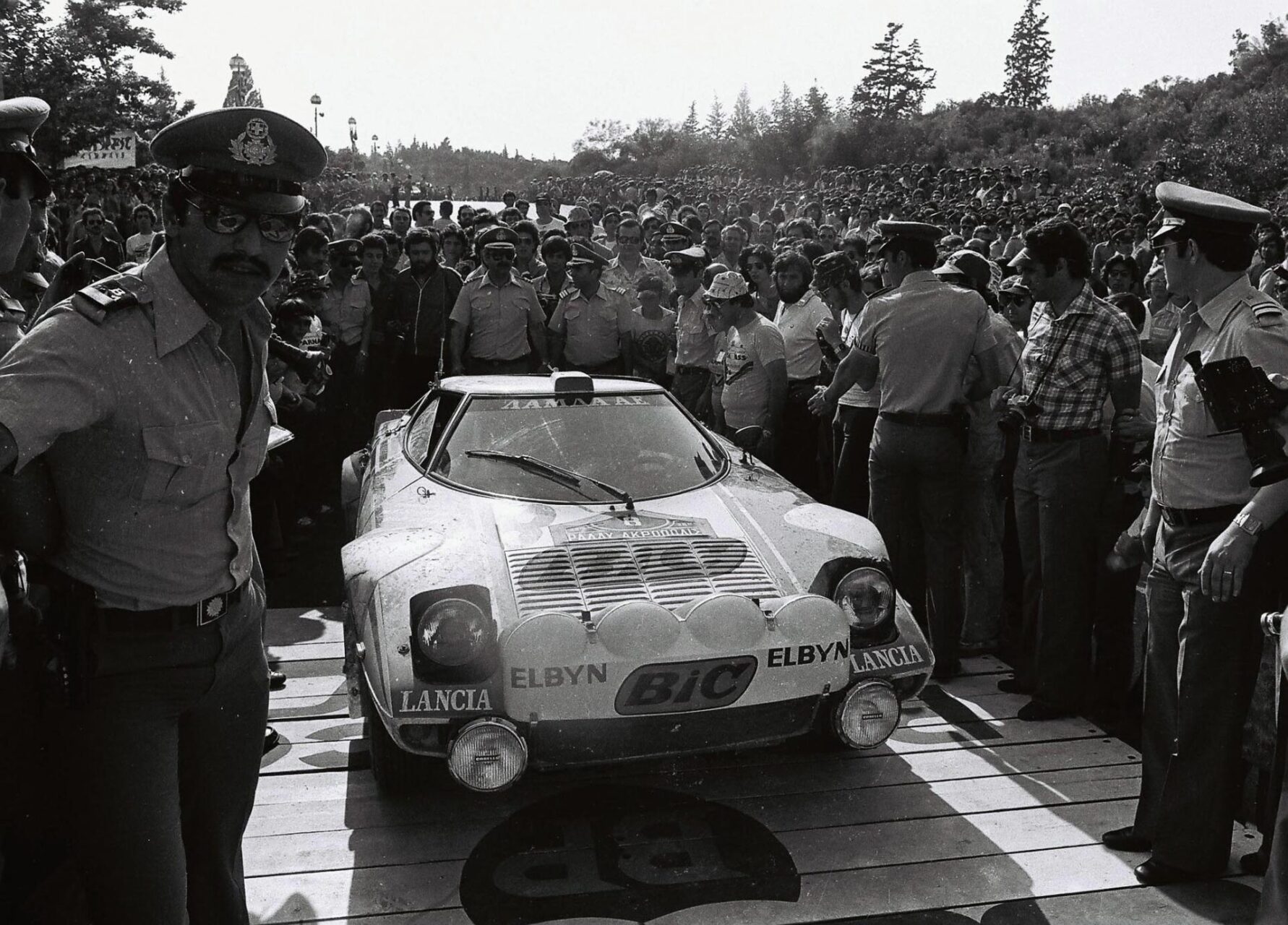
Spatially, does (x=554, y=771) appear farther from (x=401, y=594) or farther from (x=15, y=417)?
(x=15, y=417)

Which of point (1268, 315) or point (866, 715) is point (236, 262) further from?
point (1268, 315)

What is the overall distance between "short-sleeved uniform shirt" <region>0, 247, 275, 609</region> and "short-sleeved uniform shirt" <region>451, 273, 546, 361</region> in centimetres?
592

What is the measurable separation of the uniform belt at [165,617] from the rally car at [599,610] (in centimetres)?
117

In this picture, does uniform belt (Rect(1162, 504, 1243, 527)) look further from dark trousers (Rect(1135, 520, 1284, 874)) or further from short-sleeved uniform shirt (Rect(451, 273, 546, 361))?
short-sleeved uniform shirt (Rect(451, 273, 546, 361))

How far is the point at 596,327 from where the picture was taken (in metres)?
8.12

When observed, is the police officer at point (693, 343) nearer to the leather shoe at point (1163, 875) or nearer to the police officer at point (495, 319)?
the police officer at point (495, 319)

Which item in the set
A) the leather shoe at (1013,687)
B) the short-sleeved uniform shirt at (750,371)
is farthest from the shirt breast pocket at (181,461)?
the short-sleeved uniform shirt at (750,371)

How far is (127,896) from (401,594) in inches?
60.9

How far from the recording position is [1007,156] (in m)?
41.8

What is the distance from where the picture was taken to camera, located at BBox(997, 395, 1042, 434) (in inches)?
171

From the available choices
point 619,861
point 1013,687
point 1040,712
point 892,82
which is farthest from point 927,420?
point 892,82

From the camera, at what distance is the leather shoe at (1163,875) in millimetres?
3170

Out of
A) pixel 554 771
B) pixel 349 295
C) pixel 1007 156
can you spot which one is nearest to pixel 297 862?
pixel 554 771

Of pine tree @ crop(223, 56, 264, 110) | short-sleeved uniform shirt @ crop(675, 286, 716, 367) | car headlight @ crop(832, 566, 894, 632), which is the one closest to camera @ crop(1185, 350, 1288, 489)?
car headlight @ crop(832, 566, 894, 632)
